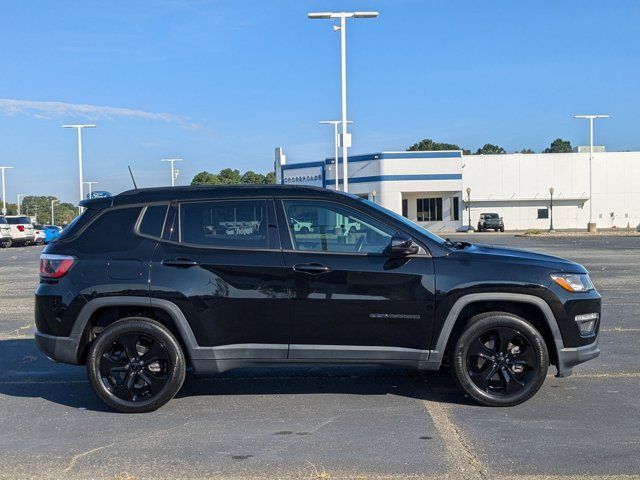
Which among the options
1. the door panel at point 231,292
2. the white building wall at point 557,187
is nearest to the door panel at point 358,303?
the door panel at point 231,292

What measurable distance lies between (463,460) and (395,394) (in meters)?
1.69

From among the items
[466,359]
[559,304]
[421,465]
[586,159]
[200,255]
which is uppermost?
[586,159]

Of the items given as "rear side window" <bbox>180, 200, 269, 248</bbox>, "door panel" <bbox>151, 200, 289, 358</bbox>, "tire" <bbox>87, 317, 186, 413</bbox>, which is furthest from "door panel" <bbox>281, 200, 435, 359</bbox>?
"tire" <bbox>87, 317, 186, 413</bbox>

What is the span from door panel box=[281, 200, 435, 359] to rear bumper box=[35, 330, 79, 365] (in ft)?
6.20

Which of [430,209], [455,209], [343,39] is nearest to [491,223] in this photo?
[455,209]

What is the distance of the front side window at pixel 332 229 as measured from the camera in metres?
5.74

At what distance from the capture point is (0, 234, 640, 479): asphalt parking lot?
4.51 meters

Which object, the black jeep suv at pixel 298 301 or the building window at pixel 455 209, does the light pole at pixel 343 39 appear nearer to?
the black jeep suv at pixel 298 301

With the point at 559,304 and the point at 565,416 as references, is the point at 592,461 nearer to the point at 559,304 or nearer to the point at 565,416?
the point at 565,416

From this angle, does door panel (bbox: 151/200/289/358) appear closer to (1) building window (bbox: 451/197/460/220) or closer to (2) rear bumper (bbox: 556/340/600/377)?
(2) rear bumper (bbox: 556/340/600/377)

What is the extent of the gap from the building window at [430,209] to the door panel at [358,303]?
5742 centimetres

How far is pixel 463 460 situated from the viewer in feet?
15.0

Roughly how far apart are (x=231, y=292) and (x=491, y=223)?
5438 cm

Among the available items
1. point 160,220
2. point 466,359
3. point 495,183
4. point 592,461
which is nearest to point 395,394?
point 466,359
